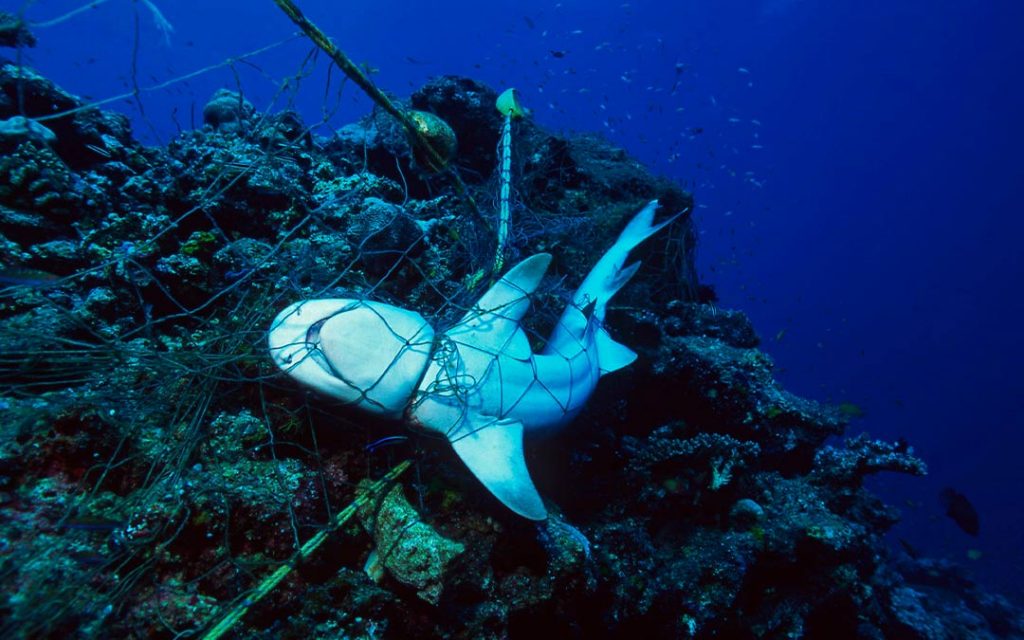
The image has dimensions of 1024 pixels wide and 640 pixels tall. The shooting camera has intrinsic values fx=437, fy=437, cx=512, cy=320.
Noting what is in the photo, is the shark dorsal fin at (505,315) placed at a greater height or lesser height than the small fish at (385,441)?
greater

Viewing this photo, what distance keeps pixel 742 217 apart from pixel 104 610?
12961cm

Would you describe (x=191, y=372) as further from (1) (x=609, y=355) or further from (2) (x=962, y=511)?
(2) (x=962, y=511)

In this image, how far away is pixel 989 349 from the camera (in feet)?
276

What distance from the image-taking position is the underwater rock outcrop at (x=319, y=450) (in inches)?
87.3

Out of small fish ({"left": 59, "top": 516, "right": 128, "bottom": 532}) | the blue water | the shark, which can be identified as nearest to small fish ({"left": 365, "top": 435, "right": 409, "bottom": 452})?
the shark

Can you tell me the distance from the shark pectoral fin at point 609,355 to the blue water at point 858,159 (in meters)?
69.7

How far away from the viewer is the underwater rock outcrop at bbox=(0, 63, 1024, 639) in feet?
7.27

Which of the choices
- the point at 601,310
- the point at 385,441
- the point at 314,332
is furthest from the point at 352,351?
the point at 601,310

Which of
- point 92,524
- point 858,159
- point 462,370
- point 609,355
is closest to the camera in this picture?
point 92,524

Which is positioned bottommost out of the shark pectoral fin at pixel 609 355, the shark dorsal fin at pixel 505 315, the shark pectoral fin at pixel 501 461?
the shark pectoral fin at pixel 501 461

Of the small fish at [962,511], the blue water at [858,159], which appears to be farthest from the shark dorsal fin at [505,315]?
the blue water at [858,159]

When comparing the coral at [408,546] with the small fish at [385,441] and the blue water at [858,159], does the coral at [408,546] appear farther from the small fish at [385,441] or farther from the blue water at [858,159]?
the blue water at [858,159]

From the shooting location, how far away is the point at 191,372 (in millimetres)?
2555

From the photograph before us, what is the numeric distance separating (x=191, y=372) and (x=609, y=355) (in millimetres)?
3520
